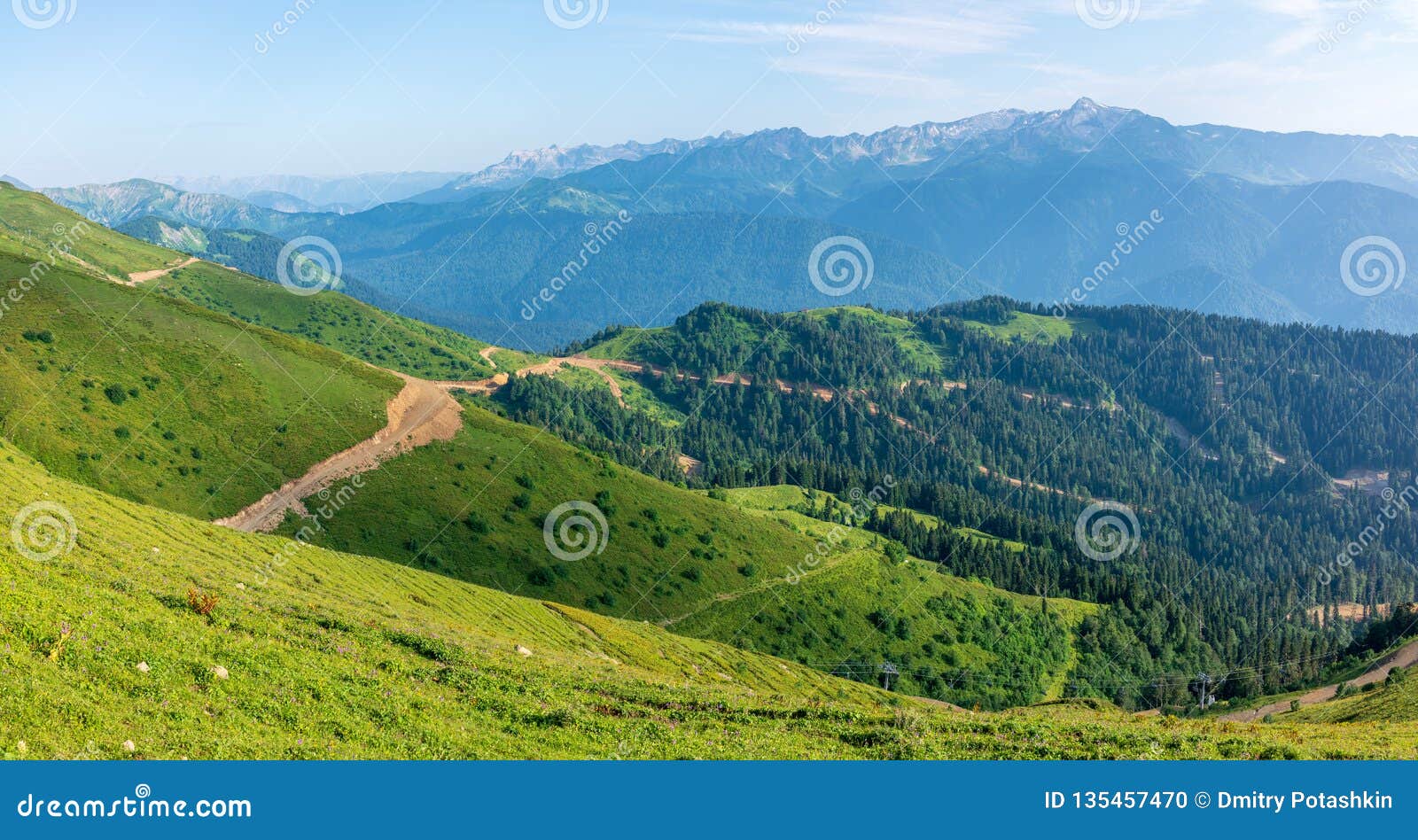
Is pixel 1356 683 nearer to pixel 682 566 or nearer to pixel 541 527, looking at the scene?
pixel 682 566

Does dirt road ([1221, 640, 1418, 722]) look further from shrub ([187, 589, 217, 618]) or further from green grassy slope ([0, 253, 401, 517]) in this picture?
green grassy slope ([0, 253, 401, 517])

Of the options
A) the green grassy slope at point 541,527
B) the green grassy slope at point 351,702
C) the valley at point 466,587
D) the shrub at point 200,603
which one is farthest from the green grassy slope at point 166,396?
the shrub at point 200,603

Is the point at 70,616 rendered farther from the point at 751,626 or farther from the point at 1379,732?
the point at 751,626

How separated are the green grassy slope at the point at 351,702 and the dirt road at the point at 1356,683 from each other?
56287mm

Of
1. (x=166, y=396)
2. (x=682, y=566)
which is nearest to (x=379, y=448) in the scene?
(x=166, y=396)

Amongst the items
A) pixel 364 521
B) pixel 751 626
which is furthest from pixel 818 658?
pixel 364 521

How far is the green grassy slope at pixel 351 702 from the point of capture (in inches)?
1032

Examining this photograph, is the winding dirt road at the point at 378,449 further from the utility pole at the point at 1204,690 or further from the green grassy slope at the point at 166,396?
the utility pole at the point at 1204,690

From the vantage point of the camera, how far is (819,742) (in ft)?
111

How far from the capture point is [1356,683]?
4151 inches

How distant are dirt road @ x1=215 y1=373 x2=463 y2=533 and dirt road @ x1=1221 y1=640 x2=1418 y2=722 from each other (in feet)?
368

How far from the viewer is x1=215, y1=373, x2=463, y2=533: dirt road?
11450cm

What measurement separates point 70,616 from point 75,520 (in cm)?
3218

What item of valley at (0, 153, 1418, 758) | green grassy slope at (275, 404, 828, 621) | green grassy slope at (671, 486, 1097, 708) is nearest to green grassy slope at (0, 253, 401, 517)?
valley at (0, 153, 1418, 758)
